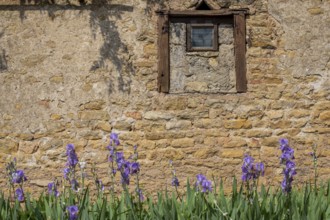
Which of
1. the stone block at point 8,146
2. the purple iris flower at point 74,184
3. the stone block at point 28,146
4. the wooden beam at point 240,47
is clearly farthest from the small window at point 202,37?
the purple iris flower at point 74,184

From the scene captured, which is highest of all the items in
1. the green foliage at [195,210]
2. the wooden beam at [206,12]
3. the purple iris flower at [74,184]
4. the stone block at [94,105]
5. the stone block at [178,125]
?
the wooden beam at [206,12]

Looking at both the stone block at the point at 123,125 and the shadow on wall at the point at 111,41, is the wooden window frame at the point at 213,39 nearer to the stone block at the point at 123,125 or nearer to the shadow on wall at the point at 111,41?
the shadow on wall at the point at 111,41

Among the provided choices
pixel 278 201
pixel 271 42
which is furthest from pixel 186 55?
pixel 278 201

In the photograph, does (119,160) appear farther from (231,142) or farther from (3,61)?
(3,61)

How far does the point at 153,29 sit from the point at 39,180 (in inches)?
88.1

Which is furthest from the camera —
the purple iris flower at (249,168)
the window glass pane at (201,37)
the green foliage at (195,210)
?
the window glass pane at (201,37)

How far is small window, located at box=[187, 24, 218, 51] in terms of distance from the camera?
609cm

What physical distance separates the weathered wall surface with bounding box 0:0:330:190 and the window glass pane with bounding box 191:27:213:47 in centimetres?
43

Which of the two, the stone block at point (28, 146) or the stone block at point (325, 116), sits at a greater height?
the stone block at point (325, 116)

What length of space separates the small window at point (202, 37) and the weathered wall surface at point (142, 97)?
0.40 meters

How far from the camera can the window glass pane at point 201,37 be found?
20.0 ft

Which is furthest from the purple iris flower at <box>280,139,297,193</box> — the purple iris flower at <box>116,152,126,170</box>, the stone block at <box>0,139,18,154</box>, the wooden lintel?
the stone block at <box>0,139,18,154</box>

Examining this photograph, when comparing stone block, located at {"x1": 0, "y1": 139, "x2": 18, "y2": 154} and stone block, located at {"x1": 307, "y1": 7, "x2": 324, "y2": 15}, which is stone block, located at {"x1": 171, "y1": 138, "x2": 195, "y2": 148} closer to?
stone block, located at {"x1": 0, "y1": 139, "x2": 18, "y2": 154}

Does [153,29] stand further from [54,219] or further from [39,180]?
[54,219]
